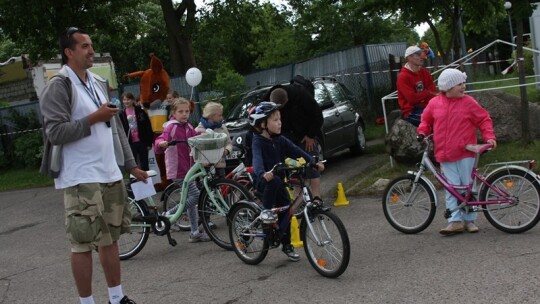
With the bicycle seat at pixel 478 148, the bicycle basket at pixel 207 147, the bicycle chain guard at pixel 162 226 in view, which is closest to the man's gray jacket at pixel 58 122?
the bicycle basket at pixel 207 147

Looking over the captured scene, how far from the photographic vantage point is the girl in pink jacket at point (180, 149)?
7.77 metres

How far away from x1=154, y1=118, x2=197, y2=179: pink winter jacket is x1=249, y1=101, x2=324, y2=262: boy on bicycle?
197cm

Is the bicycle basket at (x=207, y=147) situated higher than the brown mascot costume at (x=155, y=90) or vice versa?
the brown mascot costume at (x=155, y=90)

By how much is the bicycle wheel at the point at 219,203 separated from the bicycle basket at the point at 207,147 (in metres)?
0.25

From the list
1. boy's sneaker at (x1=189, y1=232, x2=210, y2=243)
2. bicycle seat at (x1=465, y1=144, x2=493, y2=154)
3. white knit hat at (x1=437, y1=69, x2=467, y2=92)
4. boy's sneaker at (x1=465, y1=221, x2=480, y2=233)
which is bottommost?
boy's sneaker at (x1=465, y1=221, x2=480, y2=233)

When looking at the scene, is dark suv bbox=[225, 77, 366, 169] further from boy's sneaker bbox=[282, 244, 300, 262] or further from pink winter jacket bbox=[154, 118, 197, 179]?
boy's sneaker bbox=[282, 244, 300, 262]

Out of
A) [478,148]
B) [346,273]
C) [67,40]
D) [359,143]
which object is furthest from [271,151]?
[359,143]

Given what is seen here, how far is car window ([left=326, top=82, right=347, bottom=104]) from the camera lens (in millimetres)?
12734

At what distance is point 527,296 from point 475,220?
2415 mm

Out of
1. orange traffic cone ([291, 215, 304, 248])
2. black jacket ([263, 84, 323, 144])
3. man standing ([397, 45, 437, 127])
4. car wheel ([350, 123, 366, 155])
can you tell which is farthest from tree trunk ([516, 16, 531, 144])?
orange traffic cone ([291, 215, 304, 248])

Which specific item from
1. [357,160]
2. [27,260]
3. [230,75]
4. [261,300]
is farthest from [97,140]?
[230,75]

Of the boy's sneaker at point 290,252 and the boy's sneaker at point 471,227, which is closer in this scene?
the boy's sneaker at point 290,252

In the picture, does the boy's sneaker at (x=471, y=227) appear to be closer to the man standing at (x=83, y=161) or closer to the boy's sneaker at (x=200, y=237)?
the boy's sneaker at (x=200, y=237)

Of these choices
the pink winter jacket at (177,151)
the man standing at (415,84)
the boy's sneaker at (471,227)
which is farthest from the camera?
the man standing at (415,84)
